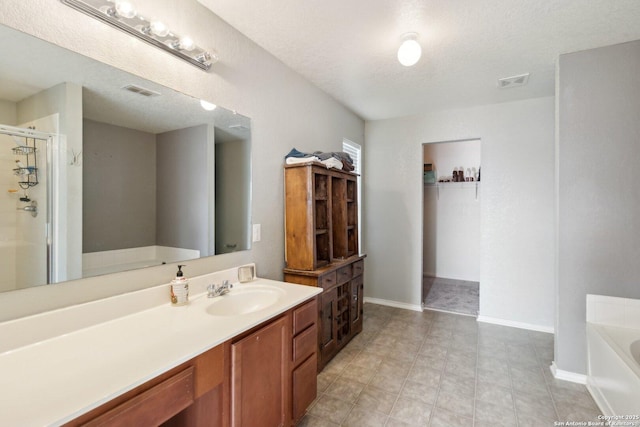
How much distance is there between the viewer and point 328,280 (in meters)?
2.40

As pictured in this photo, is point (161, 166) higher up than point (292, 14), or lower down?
lower down

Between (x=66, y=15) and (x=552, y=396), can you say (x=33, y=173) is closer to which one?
(x=66, y=15)

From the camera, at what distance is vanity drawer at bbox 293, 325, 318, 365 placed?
1.60 meters

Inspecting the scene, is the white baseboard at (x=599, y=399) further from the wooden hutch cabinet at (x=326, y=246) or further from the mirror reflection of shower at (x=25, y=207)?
the mirror reflection of shower at (x=25, y=207)

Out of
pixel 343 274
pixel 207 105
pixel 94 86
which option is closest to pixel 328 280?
pixel 343 274

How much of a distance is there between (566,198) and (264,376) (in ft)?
8.34

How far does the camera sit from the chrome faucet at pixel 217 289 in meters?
1.63

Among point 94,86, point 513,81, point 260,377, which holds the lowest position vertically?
point 260,377

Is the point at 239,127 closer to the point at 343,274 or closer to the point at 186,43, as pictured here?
the point at 186,43

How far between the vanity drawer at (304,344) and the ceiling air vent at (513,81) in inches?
111

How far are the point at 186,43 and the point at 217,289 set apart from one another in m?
1.37

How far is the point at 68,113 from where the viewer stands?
1199mm

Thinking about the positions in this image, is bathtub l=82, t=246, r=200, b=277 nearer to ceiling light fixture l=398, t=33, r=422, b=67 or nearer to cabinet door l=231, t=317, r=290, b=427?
cabinet door l=231, t=317, r=290, b=427

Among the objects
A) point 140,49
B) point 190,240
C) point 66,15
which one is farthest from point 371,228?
point 66,15
